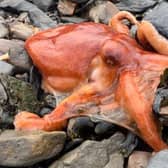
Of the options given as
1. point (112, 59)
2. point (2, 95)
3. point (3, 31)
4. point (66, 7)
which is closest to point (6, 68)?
point (2, 95)

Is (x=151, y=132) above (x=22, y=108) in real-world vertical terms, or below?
above

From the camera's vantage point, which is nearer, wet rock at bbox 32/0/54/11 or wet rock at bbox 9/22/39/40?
wet rock at bbox 9/22/39/40

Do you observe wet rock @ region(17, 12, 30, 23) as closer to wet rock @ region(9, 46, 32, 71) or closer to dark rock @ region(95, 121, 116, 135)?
wet rock @ region(9, 46, 32, 71)

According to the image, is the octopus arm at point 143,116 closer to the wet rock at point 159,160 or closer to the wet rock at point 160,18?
the wet rock at point 159,160

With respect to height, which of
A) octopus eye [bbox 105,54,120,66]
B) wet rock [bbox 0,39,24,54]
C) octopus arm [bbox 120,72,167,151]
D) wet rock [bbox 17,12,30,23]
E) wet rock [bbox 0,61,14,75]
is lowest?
wet rock [bbox 17,12,30,23]

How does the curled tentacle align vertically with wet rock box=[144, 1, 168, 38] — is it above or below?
above

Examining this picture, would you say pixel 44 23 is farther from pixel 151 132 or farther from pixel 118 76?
pixel 151 132

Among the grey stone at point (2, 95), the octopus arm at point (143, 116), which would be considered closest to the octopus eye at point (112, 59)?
the octopus arm at point (143, 116)

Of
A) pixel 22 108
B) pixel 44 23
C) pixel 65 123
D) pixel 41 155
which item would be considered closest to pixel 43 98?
pixel 22 108

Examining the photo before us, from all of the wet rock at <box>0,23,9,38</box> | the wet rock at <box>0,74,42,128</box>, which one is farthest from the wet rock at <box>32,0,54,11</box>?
the wet rock at <box>0,74,42,128</box>
